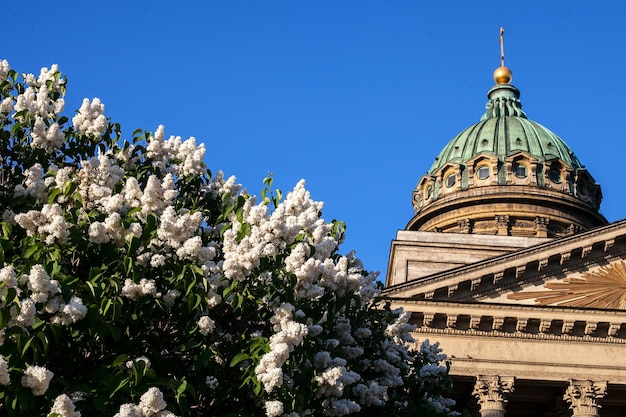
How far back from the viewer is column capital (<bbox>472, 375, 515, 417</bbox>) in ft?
102

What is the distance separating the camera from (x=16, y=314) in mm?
10180

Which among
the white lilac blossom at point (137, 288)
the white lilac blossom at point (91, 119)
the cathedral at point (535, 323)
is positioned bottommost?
the white lilac blossom at point (137, 288)

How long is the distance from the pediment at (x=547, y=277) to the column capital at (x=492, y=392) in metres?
2.41

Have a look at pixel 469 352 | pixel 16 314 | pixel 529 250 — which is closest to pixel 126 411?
pixel 16 314

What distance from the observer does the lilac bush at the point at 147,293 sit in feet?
34.6

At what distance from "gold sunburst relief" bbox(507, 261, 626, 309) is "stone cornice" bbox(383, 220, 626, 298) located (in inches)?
24.8

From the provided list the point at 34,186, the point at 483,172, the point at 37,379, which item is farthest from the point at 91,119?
the point at 483,172

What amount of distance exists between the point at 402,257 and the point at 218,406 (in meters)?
Result: 29.6

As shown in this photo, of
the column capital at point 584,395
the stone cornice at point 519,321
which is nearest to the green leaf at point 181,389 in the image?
the stone cornice at point 519,321

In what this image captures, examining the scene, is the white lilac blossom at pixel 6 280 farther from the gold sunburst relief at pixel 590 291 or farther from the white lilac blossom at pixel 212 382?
the gold sunburst relief at pixel 590 291

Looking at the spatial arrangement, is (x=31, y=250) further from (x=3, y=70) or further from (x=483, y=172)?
(x=483, y=172)

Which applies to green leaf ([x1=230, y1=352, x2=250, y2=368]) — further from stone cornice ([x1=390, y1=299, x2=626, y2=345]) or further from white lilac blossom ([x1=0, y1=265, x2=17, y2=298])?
stone cornice ([x1=390, y1=299, x2=626, y2=345])

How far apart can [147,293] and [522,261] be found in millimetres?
23360

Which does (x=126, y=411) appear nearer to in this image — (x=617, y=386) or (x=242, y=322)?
(x=242, y=322)
